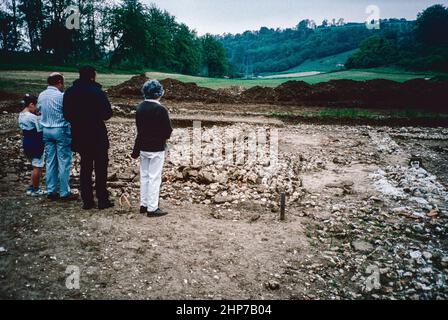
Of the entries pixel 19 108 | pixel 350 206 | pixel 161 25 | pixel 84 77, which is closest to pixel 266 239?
pixel 350 206

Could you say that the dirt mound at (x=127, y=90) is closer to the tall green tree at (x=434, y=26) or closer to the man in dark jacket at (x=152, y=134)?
the man in dark jacket at (x=152, y=134)

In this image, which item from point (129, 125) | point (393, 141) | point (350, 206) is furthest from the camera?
point (129, 125)

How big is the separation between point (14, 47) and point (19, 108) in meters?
43.1

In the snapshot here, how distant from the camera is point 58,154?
5.43 metres

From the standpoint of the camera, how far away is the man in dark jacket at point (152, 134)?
4930 millimetres

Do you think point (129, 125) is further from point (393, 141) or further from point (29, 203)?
point (393, 141)

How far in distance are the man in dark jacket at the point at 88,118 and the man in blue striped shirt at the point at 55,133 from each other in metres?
0.29

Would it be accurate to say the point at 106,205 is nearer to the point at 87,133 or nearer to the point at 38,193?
the point at 87,133

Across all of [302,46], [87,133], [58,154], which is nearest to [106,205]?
[58,154]

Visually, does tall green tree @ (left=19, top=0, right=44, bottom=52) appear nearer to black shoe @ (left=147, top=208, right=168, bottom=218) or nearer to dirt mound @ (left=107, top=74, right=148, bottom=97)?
dirt mound @ (left=107, top=74, right=148, bottom=97)

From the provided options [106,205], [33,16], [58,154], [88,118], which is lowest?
[106,205]

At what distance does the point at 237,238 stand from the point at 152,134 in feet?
7.21
